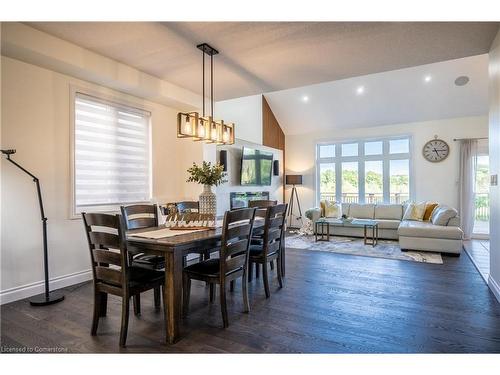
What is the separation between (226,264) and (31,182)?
228cm

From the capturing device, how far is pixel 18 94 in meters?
2.99

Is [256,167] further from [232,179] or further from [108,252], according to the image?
[108,252]

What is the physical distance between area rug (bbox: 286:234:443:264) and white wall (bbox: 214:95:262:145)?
290 centimetres

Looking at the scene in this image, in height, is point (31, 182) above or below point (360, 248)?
above

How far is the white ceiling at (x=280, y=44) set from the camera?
2.69 m

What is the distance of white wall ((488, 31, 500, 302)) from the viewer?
291 cm

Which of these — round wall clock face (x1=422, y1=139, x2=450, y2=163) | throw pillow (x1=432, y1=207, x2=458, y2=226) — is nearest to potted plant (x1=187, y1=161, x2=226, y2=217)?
throw pillow (x1=432, y1=207, x2=458, y2=226)

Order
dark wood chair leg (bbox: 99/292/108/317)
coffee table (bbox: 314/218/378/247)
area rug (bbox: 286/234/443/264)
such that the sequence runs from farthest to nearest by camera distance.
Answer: coffee table (bbox: 314/218/378/247) < area rug (bbox: 286/234/443/264) < dark wood chair leg (bbox: 99/292/108/317)

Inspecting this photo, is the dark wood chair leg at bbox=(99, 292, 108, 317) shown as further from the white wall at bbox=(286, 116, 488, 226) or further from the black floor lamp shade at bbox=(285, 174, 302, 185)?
the white wall at bbox=(286, 116, 488, 226)

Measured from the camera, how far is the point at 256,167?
723cm

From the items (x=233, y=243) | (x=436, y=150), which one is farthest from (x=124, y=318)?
(x=436, y=150)

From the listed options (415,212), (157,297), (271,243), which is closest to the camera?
(157,297)

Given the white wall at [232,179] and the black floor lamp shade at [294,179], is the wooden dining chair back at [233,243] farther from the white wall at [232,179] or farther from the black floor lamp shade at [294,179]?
the black floor lamp shade at [294,179]

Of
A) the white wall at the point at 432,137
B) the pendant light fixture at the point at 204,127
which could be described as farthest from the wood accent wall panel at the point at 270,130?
the pendant light fixture at the point at 204,127
